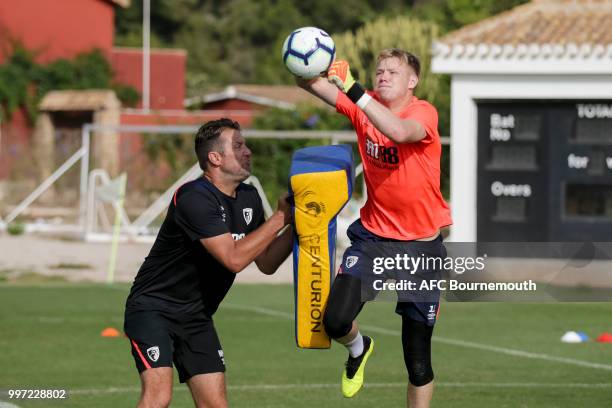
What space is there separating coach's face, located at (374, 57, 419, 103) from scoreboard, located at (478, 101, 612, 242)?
12.4 metres

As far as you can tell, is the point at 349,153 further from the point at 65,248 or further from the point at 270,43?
the point at 270,43

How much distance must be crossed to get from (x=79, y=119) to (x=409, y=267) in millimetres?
35355

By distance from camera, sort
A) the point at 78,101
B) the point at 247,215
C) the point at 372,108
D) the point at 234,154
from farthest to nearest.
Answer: the point at 78,101 → the point at 247,215 → the point at 234,154 → the point at 372,108

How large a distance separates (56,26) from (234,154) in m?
38.1

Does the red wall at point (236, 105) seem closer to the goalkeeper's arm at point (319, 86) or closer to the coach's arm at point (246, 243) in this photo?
the goalkeeper's arm at point (319, 86)

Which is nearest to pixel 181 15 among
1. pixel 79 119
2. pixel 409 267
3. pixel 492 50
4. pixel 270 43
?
pixel 270 43

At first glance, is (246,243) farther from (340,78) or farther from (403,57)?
(403,57)

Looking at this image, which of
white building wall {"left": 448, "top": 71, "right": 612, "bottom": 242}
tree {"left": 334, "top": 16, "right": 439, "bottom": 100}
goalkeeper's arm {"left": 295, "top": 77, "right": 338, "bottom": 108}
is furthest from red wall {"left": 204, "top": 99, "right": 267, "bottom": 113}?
goalkeeper's arm {"left": 295, "top": 77, "right": 338, "bottom": 108}

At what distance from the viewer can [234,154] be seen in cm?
822

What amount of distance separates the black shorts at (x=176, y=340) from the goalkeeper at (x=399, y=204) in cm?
73

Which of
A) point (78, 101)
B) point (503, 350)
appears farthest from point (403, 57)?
point (78, 101)

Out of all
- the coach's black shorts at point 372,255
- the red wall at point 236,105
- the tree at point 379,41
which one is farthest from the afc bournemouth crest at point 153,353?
the red wall at point 236,105

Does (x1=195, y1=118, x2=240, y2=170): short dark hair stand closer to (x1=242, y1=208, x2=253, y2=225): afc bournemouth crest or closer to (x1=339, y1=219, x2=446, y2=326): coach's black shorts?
(x1=242, y1=208, x2=253, y2=225): afc bournemouth crest

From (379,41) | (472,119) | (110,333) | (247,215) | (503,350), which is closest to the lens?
(247,215)
